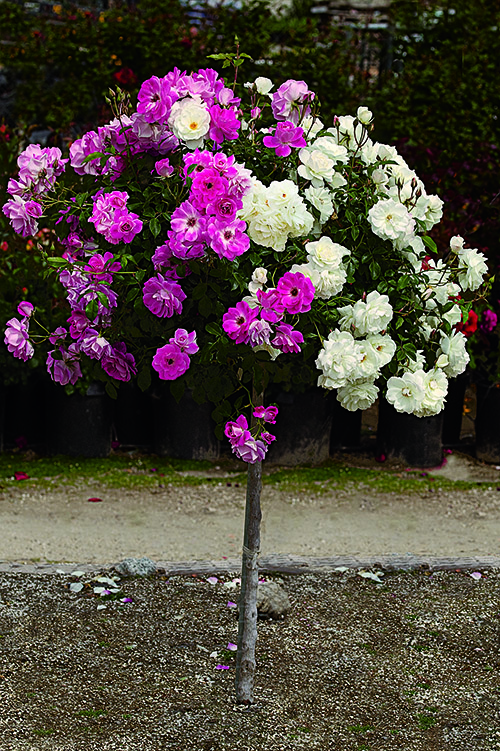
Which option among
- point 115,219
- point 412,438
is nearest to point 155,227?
point 115,219

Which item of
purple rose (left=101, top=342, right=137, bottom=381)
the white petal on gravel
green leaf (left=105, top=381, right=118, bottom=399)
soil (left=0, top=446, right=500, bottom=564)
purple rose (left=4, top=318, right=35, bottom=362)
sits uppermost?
purple rose (left=4, top=318, right=35, bottom=362)

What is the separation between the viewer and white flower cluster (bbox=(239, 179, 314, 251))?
233cm

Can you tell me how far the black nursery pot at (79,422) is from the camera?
5.50m

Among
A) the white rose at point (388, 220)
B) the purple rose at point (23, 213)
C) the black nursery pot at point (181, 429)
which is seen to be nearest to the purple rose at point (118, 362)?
the purple rose at point (23, 213)

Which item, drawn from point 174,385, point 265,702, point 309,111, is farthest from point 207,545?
point 309,111

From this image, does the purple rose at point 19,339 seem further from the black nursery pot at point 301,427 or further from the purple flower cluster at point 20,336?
the black nursery pot at point 301,427

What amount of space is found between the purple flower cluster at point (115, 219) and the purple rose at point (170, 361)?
0.29 m

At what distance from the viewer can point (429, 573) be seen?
4008 millimetres

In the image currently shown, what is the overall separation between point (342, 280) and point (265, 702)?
1.38 meters

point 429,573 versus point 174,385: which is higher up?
point 174,385

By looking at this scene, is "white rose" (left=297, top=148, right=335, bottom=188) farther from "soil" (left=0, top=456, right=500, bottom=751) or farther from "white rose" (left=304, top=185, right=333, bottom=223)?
"soil" (left=0, top=456, right=500, bottom=751)

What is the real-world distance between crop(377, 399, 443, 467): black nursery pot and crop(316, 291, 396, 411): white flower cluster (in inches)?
133

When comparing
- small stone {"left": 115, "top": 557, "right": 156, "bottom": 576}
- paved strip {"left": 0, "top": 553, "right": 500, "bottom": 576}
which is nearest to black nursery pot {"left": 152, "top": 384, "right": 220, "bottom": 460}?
paved strip {"left": 0, "top": 553, "right": 500, "bottom": 576}

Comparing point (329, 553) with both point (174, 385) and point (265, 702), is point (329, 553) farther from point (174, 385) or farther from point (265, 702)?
point (174, 385)
